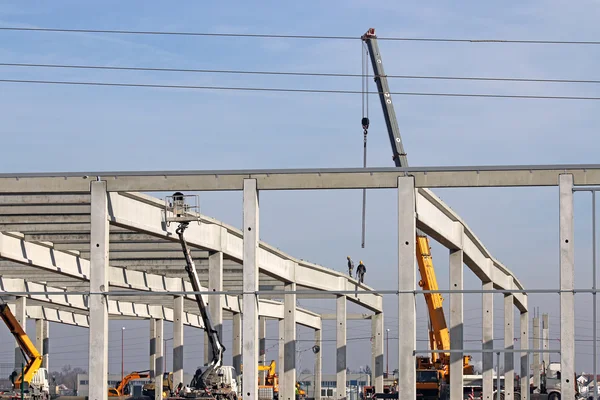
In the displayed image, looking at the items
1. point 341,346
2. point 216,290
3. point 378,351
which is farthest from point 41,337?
point 216,290

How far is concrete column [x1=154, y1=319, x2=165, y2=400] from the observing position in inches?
2110

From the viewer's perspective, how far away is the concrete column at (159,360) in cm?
5359

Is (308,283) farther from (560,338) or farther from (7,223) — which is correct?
(560,338)

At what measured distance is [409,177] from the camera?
93.8 feet

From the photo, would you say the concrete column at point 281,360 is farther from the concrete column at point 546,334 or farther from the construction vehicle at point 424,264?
the concrete column at point 546,334

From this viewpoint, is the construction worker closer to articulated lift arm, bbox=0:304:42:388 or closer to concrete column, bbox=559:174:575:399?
articulated lift arm, bbox=0:304:42:388

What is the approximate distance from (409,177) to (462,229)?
992cm

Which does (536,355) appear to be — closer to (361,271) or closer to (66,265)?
(361,271)

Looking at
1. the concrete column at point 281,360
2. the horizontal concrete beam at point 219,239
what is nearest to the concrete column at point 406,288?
the horizontal concrete beam at point 219,239

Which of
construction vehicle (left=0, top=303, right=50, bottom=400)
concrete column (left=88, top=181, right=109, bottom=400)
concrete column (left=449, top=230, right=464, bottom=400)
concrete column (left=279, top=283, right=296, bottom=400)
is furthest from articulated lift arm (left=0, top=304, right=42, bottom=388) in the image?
concrete column (left=449, top=230, right=464, bottom=400)

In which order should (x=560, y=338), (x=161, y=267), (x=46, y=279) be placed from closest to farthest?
1. (x=560, y=338)
2. (x=161, y=267)
3. (x=46, y=279)

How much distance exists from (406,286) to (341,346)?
839 inches

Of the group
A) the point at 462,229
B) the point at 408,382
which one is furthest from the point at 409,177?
the point at 462,229

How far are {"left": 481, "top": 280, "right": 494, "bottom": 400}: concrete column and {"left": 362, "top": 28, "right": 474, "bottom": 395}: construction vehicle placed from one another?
1.62m
